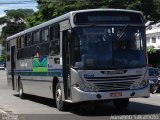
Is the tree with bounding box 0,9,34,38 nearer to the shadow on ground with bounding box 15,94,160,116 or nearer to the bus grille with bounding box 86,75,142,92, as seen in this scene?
the shadow on ground with bounding box 15,94,160,116

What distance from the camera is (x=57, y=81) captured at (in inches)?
671

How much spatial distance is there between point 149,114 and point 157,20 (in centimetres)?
2930

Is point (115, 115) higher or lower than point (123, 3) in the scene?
lower

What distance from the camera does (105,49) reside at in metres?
14.9

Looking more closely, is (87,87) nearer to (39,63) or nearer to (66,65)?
(66,65)

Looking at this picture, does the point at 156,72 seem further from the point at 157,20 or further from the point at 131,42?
the point at 157,20

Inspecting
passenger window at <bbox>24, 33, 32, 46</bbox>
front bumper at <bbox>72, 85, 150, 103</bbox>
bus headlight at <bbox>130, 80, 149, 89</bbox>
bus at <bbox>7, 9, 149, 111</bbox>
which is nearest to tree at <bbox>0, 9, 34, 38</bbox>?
A: passenger window at <bbox>24, 33, 32, 46</bbox>

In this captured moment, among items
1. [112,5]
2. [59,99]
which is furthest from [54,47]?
[112,5]

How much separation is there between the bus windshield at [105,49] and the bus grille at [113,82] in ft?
1.11

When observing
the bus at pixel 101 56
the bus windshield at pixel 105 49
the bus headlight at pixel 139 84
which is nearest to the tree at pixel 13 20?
the bus at pixel 101 56

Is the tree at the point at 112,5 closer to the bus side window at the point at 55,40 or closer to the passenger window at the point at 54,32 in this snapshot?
the passenger window at the point at 54,32

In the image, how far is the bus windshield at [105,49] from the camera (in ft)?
48.3

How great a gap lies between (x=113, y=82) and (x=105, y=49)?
104 centimetres

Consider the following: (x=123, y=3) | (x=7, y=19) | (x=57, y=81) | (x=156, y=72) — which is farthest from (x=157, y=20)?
(x=7, y=19)
